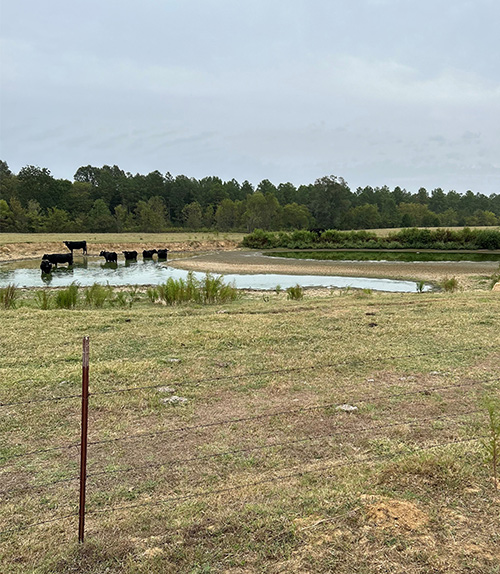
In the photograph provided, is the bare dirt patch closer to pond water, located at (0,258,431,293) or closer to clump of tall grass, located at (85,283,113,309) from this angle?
clump of tall grass, located at (85,283,113,309)

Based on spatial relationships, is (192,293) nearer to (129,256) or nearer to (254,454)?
(254,454)

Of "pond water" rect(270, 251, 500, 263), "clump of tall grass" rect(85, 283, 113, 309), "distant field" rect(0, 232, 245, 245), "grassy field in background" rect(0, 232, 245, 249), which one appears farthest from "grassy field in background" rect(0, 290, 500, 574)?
Answer: "distant field" rect(0, 232, 245, 245)

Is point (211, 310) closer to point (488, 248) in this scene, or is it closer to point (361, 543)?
point (361, 543)

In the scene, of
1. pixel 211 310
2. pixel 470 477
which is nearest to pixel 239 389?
pixel 470 477

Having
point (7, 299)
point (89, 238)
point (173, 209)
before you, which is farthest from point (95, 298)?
point (173, 209)

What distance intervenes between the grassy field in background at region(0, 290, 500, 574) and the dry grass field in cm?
2

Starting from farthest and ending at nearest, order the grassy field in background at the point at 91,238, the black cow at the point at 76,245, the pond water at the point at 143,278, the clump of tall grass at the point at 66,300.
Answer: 1. the grassy field in background at the point at 91,238
2. the black cow at the point at 76,245
3. the pond water at the point at 143,278
4. the clump of tall grass at the point at 66,300

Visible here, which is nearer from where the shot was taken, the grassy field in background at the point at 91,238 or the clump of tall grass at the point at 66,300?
the clump of tall grass at the point at 66,300

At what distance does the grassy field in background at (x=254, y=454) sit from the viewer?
9.50 ft

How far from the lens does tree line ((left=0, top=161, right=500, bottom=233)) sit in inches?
2936

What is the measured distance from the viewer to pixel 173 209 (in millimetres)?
101375

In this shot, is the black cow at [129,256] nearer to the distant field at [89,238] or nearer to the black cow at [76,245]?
the black cow at [76,245]

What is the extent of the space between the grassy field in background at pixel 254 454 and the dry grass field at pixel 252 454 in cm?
2

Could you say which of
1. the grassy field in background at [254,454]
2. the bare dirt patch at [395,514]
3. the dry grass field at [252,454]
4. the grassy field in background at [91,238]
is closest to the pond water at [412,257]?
the grassy field in background at [91,238]
